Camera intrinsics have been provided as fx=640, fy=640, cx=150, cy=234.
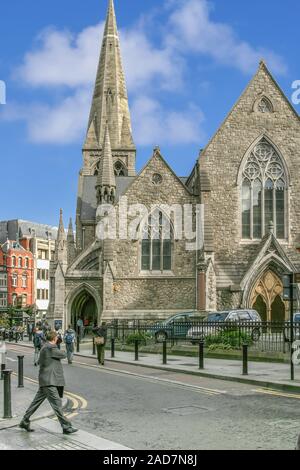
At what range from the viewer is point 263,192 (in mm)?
36406

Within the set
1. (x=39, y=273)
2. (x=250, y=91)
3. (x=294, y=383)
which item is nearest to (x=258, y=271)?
(x=250, y=91)

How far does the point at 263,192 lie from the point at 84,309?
50.2ft

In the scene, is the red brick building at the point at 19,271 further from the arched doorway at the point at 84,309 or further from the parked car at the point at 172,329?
the parked car at the point at 172,329

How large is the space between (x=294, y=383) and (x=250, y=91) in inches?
1012

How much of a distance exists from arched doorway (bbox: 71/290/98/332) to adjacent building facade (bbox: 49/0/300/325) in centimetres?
141

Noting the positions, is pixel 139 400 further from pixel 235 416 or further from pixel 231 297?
pixel 231 297

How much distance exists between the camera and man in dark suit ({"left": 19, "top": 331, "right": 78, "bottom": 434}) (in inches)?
358

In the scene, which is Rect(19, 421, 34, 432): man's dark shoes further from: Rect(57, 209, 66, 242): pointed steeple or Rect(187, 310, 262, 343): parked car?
Rect(57, 209, 66, 242): pointed steeple

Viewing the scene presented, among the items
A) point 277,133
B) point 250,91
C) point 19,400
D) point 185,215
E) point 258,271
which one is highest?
point 250,91

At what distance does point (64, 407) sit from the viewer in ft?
38.4

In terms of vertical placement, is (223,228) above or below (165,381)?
above

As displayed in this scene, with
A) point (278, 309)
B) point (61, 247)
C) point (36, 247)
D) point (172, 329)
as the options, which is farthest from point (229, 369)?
point (36, 247)

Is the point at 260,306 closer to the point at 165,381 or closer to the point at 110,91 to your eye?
the point at 165,381

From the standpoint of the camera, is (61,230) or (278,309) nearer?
(278,309)
